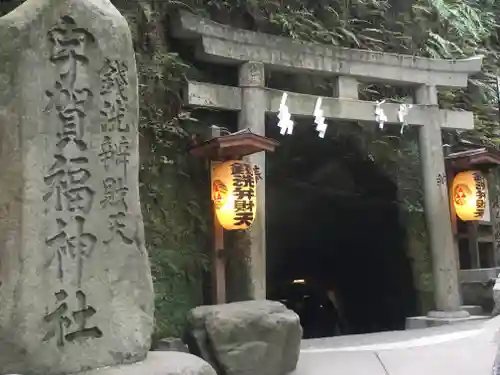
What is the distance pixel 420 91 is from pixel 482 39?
444 cm

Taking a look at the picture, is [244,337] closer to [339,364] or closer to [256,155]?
[339,364]

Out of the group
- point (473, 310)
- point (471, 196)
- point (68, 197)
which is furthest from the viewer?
point (473, 310)

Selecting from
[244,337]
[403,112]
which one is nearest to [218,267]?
[244,337]

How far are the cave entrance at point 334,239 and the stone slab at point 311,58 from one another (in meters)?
1.53

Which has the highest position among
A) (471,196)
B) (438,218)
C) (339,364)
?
(471,196)

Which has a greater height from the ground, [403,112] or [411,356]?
[403,112]

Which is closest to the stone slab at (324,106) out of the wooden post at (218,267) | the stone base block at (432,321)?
the wooden post at (218,267)

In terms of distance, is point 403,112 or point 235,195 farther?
point 403,112

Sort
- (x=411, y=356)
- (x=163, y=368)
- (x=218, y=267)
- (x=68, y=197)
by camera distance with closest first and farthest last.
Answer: (x=163, y=368) → (x=68, y=197) → (x=411, y=356) → (x=218, y=267)

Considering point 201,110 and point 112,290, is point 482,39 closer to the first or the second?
point 201,110

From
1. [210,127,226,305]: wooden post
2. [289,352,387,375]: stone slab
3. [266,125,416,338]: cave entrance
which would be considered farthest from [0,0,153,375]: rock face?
[266,125,416,338]: cave entrance

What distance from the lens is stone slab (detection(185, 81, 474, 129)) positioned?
7.57 m

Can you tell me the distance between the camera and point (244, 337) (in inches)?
210

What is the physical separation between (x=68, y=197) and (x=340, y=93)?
5901 millimetres
